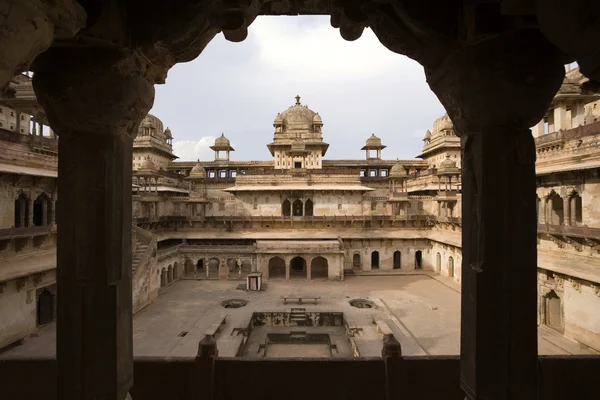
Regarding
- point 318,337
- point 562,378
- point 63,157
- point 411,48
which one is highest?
point 411,48

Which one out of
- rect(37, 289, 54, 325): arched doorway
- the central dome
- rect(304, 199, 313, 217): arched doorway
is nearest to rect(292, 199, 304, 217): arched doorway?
rect(304, 199, 313, 217): arched doorway

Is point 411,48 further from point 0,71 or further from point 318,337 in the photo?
point 318,337

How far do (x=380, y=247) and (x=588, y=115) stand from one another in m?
18.3

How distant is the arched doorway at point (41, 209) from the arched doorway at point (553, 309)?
2553cm

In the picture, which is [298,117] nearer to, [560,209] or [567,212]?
[560,209]

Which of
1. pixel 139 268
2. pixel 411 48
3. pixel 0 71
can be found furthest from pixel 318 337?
pixel 0 71

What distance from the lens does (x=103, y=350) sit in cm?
288

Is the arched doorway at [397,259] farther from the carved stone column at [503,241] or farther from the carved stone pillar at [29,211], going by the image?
the carved stone column at [503,241]

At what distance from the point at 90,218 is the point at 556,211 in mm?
22227

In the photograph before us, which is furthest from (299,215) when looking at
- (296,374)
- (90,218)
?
(90,218)

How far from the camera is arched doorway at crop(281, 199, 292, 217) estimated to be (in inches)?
1149

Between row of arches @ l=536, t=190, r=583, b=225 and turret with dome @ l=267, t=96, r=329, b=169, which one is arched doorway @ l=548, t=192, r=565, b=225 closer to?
row of arches @ l=536, t=190, r=583, b=225

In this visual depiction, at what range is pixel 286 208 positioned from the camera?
29.6 m

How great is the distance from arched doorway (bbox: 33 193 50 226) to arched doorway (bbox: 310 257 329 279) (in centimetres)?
1772
